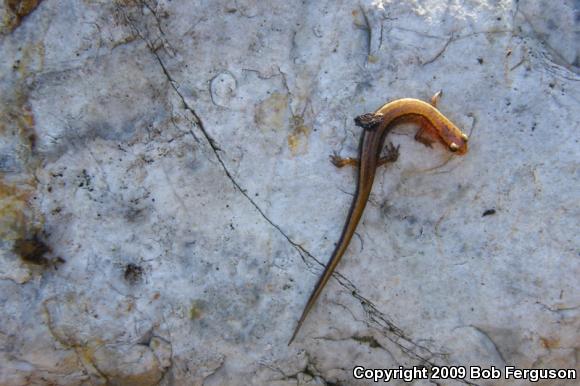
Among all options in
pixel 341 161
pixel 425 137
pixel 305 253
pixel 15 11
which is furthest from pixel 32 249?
pixel 425 137

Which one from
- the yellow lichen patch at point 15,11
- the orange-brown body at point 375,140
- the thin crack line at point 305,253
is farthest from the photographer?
A: the thin crack line at point 305,253

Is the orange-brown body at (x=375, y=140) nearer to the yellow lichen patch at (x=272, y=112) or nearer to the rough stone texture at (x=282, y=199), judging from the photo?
the rough stone texture at (x=282, y=199)

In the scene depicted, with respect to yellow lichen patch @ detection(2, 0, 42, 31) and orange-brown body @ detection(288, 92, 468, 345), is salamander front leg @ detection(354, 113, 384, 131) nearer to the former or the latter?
orange-brown body @ detection(288, 92, 468, 345)

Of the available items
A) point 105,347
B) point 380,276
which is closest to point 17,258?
point 105,347

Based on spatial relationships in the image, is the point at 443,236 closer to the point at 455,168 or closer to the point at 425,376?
the point at 455,168

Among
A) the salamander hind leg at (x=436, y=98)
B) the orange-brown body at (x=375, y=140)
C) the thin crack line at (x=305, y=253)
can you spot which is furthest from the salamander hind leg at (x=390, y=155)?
→ the thin crack line at (x=305, y=253)

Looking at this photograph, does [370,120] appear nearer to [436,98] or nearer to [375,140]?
[375,140]

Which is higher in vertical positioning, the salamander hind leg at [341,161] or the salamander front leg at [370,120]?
the salamander front leg at [370,120]
